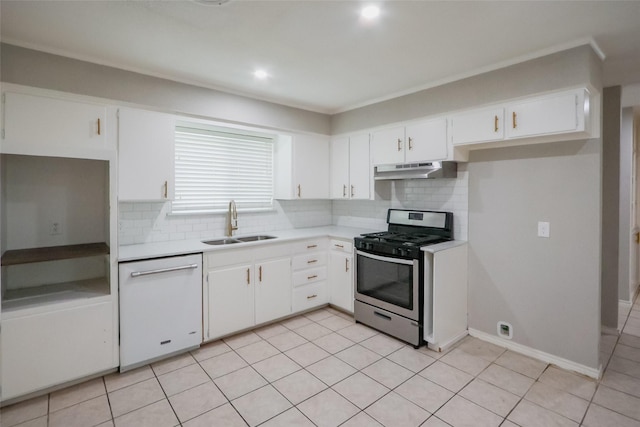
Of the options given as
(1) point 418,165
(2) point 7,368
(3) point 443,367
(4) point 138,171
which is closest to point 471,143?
(1) point 418,165

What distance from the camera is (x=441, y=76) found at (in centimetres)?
311

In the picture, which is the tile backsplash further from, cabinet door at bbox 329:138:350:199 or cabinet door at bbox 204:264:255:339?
cabinet door at bbox 204:264:255:339

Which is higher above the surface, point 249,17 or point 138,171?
point 249,17

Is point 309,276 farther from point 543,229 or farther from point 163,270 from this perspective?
point 543,229

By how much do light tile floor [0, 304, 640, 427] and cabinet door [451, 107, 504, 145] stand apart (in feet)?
6.30

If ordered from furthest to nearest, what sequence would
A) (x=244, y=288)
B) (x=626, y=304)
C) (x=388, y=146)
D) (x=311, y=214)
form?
1. (x=311, y=214)
2. (x=626, y=304)
3. (x=388, y=146)
4. (x=244, y=288)

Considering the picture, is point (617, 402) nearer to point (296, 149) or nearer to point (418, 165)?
point (418, 165)

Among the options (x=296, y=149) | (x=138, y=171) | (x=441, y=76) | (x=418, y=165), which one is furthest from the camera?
(x=296, y=149)

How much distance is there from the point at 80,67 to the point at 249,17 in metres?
1.61

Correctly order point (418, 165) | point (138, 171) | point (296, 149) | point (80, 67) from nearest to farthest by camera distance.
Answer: point (80, 67)
point (138, 171)
point (418, 165)
point (296, 149)

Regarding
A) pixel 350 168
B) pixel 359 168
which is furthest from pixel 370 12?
pixel 350 168

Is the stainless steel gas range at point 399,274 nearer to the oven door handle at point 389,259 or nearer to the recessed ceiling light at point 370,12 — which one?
the oven door handle at point 389,259

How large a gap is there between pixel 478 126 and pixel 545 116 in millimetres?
511

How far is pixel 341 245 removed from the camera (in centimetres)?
382
